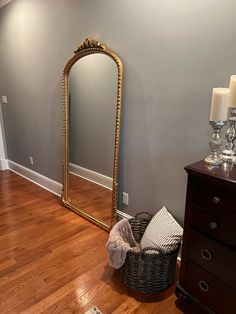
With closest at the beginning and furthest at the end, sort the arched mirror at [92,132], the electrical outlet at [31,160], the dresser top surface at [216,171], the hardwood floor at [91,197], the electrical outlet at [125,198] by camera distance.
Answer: the dresser top surface at [216,171], the arched mirror at [92,132], the electrical outlet at [125,198], the hardwood floor at [91,197], the electrical outlet at [31,160]

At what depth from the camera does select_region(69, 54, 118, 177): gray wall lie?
2100 mm

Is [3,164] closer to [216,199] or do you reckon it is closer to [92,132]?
[92,132]

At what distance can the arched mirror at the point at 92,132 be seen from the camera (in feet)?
6.84

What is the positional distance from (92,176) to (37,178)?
1.30m

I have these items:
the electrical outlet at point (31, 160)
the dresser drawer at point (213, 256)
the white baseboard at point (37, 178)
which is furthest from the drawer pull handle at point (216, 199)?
the electrical outlet at point (31, 160)

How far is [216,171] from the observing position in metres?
1.18

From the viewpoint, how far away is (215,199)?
1159 mm

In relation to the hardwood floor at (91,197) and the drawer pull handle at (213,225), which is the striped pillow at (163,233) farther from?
the hardwood floor at (91,197)

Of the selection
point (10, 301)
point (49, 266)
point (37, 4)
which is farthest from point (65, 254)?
point (37, 4)

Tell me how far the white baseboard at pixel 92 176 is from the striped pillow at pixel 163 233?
61 centimetres

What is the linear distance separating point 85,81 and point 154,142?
950 millimetres

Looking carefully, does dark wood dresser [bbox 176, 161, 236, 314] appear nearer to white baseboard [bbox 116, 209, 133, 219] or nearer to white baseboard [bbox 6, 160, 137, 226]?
white baseboard [bbox 116, 209, 133, 219]

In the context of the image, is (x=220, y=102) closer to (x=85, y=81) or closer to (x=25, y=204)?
(x=85, y=81)

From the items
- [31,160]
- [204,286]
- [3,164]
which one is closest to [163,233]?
[204,286]
